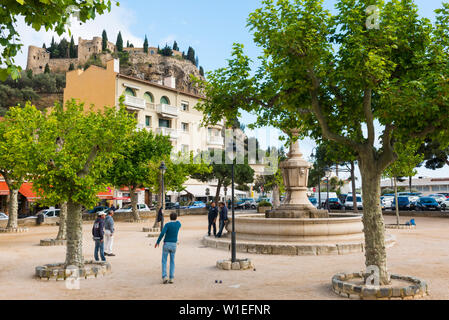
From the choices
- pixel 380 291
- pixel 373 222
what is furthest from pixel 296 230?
pixel 380 291

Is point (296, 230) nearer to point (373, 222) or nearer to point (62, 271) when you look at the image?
point (373, 222)

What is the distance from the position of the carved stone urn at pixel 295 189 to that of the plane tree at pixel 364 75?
7727 mm

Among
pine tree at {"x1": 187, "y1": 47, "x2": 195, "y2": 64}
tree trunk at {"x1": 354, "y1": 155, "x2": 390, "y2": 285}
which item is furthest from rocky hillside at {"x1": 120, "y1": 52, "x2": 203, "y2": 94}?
tree trunk at {"x1": 354, "y1": 155, "x2": 390, "y2": 285}

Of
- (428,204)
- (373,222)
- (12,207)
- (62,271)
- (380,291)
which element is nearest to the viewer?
(380,291)

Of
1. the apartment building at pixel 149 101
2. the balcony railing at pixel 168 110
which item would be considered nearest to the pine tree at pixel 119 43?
Result: the apartment building at pixel 149 101

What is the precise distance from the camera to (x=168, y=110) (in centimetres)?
4634

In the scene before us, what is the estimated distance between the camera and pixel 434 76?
616 centimetres

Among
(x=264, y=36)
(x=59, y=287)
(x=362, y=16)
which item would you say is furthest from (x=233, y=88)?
(x=59, y=287)

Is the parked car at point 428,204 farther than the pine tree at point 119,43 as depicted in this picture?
No

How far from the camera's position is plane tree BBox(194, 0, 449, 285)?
6.38 meters

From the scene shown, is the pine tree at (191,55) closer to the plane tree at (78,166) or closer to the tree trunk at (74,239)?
the plane tree at (78,166)

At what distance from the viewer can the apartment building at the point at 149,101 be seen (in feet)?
138

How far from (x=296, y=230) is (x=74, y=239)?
24.8ft

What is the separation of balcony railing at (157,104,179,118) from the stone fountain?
1246 inches
